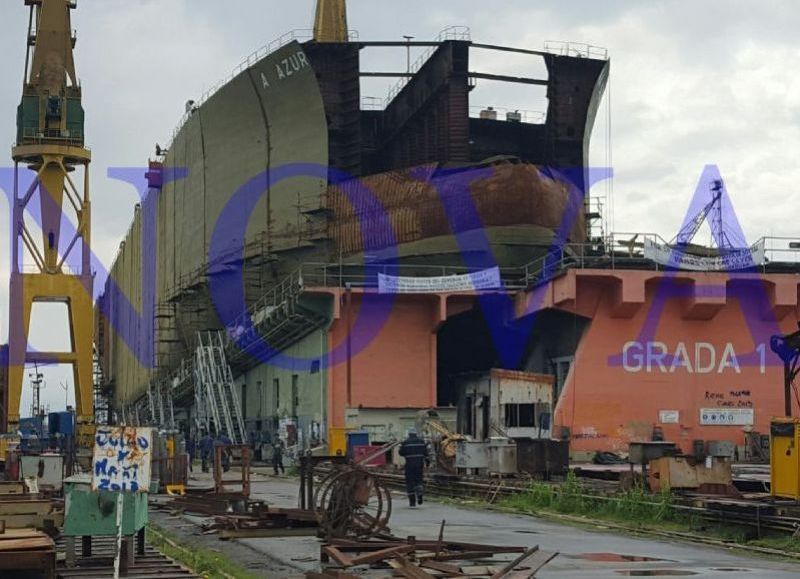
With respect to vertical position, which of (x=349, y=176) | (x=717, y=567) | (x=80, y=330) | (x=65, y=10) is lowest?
(x=717, y=567)

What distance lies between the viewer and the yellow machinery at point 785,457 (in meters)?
18.9

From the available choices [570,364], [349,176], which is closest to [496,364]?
[570,364]

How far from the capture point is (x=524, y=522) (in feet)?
69.3

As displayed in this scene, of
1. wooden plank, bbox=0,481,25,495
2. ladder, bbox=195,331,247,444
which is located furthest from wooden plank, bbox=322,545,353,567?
ladder, bbox=195,331,247,444

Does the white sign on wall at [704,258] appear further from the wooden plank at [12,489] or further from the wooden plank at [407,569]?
the wooden plank at [407,569]

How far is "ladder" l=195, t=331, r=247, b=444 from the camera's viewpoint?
2136 inches

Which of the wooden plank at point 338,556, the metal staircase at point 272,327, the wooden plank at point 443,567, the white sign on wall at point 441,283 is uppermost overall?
the white sign on wall at point 441,283

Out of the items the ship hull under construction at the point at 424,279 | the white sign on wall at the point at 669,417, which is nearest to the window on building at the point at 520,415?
the ship hull under construction at the point at 424,279

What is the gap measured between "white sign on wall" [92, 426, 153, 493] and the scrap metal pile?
1.90 m

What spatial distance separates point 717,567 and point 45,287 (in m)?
46.3

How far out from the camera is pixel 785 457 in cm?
1923

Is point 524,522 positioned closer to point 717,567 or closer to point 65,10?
point 717,567

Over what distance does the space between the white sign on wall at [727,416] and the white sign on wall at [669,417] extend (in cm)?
88

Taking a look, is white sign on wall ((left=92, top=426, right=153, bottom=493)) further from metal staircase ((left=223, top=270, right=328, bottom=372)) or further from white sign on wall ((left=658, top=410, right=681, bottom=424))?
white sign on wall ((left=658, top=410, right=681, bottom=424))
